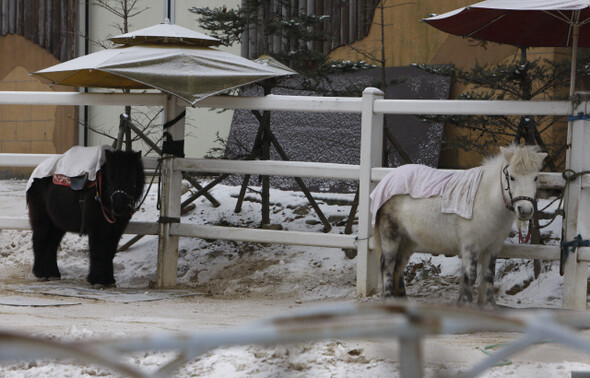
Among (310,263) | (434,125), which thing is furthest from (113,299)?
(434,125)

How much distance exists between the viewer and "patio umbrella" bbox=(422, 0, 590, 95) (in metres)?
6.48

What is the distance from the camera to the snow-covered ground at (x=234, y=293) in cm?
390

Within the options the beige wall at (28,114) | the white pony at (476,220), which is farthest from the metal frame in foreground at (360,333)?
the beige wall at (28,114)

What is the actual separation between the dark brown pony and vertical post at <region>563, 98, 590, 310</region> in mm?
3575

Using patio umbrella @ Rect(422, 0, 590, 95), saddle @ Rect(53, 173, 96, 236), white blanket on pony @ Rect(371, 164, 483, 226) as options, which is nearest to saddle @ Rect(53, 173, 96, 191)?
saddle @ Rect(53, 173, 96, 236)

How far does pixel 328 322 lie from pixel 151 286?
7.09 meters

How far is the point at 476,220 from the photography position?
5.57 m

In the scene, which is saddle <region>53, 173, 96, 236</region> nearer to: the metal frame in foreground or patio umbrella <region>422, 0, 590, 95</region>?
patio umbrella <region>422, 0, 590, 95</region>

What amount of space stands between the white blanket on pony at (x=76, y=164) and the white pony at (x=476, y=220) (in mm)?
2659

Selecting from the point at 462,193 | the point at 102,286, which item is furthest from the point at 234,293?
the point at 462,193

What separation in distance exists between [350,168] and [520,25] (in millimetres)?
1844

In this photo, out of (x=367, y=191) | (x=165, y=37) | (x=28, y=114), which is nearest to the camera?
(x=367, y=191)

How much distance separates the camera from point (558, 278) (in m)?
7.09

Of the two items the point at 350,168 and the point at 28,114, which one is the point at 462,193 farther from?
the point at 28,114
